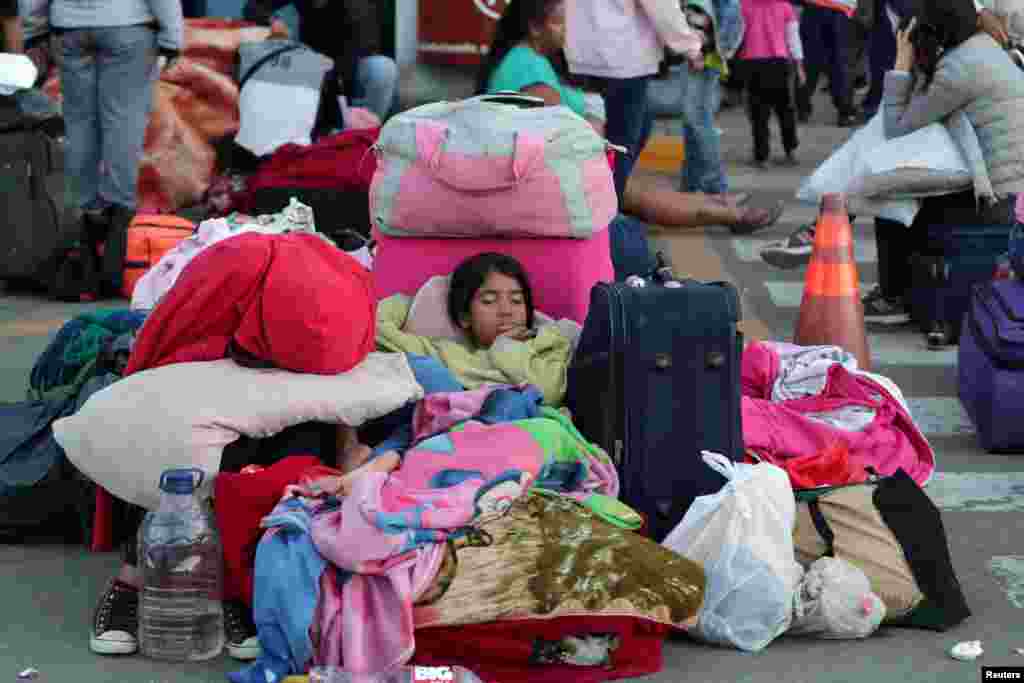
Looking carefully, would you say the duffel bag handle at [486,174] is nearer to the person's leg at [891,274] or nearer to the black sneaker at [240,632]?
the black sneaker at [240,632]

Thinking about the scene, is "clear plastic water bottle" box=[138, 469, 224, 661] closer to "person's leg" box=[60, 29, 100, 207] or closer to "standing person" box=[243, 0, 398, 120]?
"person's leg" box=[60, 29, 100, 207]

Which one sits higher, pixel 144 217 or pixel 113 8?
pixel 113 8

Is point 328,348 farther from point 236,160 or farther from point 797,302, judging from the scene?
point 236,160

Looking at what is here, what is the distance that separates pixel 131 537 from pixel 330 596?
80 cm

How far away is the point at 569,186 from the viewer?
23.0ft

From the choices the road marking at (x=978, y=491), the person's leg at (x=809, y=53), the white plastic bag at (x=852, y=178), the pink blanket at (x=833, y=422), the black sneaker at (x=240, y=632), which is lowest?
the person's leg at (x=809, y=53)

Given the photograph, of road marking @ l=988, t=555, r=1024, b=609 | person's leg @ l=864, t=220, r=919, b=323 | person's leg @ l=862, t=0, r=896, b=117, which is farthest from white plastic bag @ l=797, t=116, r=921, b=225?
person's leg @ l=862, t=0, r=896, b=117

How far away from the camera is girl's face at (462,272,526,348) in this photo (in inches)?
257

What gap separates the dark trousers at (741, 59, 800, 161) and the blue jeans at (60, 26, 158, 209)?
5.07m

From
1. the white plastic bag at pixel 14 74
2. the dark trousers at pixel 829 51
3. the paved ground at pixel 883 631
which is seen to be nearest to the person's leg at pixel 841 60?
the dark trousers at pixel 829 51

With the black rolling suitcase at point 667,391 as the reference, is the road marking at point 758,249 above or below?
below

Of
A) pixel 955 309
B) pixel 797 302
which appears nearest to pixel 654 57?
pixel 797 302

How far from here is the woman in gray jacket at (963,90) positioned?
8758 mm

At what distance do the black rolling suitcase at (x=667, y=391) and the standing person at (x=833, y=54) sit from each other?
11.6 metres
